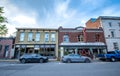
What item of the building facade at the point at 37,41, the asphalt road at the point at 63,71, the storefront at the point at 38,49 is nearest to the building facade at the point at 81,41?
the building facade at the point at 37,41

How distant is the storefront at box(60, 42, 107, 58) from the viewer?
74.3 feet

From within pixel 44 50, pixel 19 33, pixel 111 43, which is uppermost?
pixel 19 33

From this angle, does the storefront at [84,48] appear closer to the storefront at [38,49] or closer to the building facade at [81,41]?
the building facade at [81,41]

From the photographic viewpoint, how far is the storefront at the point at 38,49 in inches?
890

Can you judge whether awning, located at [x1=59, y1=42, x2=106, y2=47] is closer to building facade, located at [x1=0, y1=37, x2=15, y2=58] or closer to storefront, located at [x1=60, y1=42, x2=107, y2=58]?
storefront, located at [x1=60, y1=42, x2=107, y2=58]

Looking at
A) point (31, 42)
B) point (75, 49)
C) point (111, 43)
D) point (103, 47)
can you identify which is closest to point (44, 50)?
point (31, 42)

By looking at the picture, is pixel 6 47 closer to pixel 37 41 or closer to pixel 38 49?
pixel 37 41

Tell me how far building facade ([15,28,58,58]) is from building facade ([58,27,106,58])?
5.51ft

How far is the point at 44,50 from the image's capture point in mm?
22859

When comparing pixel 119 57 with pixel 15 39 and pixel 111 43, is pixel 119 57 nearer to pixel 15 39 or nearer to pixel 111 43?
pixel 111 43

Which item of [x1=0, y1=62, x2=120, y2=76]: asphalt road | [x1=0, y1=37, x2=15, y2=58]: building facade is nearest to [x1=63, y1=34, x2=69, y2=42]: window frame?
[x1=0, y1=37, x2=15, y2=58]: building facade

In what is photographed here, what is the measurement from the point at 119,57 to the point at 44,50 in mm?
15091

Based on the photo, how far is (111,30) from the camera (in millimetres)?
24844

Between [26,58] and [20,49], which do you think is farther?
[20,49]
